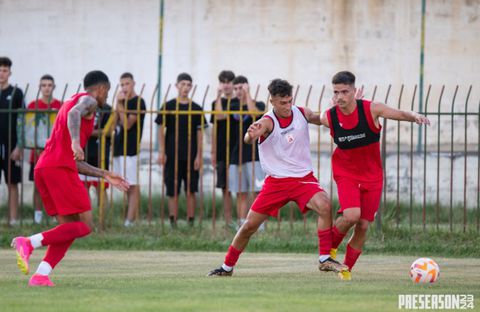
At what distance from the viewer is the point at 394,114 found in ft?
40.6

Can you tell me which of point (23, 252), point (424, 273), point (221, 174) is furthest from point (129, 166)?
point (424, 273)

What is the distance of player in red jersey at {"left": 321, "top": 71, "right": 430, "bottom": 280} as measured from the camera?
1258 cm

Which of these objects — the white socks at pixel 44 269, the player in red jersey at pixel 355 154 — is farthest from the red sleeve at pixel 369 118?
the white socks at pixel 44 269

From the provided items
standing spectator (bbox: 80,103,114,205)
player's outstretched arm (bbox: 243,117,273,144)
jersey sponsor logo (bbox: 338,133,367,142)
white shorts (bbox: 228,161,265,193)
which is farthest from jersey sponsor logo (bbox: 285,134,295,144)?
standing spectator (bbox: 80,103,114,205)

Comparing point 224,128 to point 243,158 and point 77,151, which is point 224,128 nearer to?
Result: point 243,158

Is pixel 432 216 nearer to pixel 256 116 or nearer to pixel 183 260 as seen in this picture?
pixel 256 116

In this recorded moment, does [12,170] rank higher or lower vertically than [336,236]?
higher

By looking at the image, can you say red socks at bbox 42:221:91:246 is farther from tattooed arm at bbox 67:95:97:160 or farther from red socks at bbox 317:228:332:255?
red socks at bbox 317:228:332:255

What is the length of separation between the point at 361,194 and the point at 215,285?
227 centimetres

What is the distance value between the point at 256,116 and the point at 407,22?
609cm

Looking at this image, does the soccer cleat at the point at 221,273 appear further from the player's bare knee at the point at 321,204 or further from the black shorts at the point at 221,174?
the black shorts at the point at 221,174

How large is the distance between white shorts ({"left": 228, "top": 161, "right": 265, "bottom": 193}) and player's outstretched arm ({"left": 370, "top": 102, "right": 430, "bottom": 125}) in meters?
5.35

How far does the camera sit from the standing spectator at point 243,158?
695 inches

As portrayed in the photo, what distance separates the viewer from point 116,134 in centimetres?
1834
